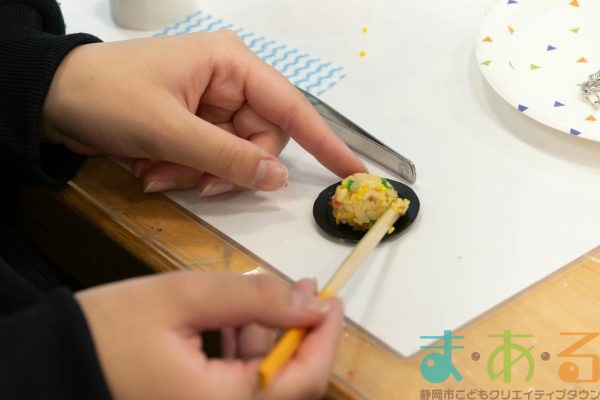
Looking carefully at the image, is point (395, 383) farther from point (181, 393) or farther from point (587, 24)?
point (587, 24)

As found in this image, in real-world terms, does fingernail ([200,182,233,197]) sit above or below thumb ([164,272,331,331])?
below

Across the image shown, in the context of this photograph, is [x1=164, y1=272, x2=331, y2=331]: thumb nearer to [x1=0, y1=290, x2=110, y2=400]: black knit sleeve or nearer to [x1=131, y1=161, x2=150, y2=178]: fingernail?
[x1=0, y1=290, x2=110, y2=400]: black knit sleeve

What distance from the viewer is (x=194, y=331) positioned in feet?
1.34

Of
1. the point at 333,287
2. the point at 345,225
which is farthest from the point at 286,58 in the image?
the point at 333,287

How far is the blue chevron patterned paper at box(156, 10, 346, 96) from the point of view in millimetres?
721

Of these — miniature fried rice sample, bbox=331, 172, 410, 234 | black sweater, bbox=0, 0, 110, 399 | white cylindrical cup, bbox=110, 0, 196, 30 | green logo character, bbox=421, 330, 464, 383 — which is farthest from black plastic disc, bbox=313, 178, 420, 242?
white cylindrical cup, bbox=110, 0, 196, 30

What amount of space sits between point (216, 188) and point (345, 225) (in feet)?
0.38

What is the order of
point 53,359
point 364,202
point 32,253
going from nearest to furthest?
point 53,359, point 364,202, point 32,253

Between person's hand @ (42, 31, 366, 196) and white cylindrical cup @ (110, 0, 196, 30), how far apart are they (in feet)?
0.64

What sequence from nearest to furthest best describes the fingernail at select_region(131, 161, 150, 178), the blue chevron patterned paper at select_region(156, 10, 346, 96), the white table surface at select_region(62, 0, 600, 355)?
the white table surface at select_region(62, 0, 600, 355)
the fingernail at select_region(131, 161, 150, 178)
the blue chevron patterned paper at select_region(156, 10, 346, 96)

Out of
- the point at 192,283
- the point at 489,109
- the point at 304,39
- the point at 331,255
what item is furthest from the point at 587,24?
the point at 192,283

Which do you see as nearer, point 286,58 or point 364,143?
point 364,143

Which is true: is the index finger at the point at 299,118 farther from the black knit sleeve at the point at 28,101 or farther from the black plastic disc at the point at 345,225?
the black knit sleeve at the point at 28,101

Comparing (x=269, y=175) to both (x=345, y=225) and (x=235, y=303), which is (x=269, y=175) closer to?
(x=345, y=225)
